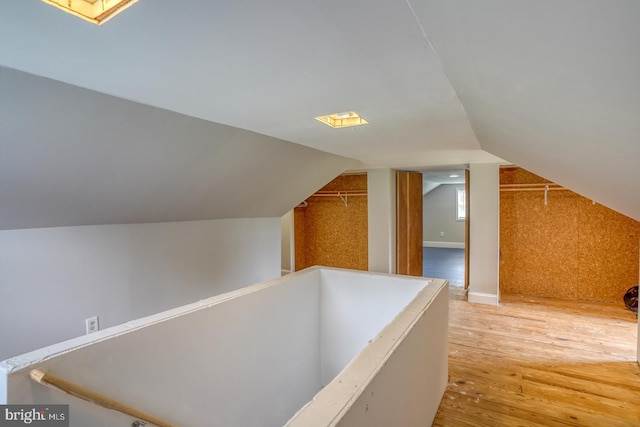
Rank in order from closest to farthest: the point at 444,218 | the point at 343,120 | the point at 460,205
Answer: the point at 343,120
the point at 460,205
the point at 444,218

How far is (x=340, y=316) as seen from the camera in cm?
265

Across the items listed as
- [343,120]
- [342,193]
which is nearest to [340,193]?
[342,193]

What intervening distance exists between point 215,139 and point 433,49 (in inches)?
62.2

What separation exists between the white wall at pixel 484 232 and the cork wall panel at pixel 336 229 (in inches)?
71.4

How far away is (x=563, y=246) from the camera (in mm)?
4207

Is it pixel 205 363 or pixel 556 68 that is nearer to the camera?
pixel 556 68

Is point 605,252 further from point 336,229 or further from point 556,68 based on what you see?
point 556,68

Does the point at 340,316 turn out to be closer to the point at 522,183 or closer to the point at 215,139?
the point at 215,139

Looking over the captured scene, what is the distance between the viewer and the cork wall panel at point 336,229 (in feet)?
18.0

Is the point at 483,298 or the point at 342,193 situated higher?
the point at 342,193

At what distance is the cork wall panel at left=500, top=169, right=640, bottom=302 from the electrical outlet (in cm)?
483

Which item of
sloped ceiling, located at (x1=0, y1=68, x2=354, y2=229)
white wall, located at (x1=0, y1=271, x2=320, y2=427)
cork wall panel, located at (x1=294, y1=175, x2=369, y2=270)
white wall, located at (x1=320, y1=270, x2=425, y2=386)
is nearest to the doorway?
cork wall panel, located at (x1=294, y1=175, x2=369, y2=270)

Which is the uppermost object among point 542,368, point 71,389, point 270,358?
point 71,389

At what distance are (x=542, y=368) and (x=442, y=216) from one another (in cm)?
643
